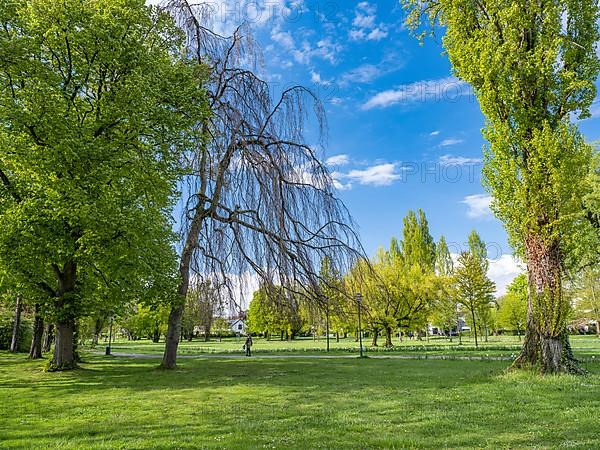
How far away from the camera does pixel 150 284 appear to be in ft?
52.9

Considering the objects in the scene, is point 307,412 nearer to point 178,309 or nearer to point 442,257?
point 178,309

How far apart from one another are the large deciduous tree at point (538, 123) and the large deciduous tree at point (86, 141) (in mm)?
9678

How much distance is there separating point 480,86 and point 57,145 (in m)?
13.1

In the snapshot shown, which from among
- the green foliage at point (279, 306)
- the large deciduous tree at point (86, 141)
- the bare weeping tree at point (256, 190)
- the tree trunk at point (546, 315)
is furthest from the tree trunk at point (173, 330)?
the tree trunk at point (546, 315)

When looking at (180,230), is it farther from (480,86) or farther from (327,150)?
(480,86)

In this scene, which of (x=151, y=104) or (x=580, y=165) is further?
(x=151, y=104)

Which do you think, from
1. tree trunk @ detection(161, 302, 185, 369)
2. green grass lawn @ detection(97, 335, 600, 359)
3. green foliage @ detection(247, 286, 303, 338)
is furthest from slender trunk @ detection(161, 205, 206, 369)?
green grass lawn @ detection(97, 335, 600, 359)

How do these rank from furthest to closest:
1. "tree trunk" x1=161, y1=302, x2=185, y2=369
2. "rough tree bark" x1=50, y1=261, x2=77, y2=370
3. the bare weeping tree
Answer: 1. "tree trunk" x1=161, y1=302, x2=185, y2=369
2. "rough tree bark" x1=50, y1=261, x2=77, y2=370
3. the bare weeping tree

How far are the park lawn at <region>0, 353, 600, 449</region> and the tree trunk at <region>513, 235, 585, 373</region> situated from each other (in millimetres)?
823

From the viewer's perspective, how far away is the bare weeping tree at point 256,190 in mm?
11641

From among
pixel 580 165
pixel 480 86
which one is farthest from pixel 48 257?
pixel 580 165

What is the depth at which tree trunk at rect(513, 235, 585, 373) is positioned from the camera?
1212 cm

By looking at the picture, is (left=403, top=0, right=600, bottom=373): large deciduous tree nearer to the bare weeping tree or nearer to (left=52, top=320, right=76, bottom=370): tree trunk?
the bare weeping tree

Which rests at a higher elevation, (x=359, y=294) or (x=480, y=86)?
(x=480, y=86)
